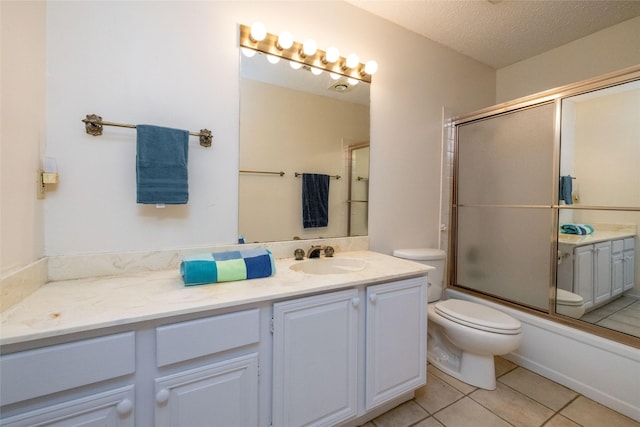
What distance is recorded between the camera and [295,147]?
1.62 metres

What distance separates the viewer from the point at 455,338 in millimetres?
1608

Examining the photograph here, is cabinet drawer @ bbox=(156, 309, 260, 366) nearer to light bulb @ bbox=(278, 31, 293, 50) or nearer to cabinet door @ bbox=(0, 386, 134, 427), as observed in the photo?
cabinet door @ bbox=(0, 386, 134, 427)

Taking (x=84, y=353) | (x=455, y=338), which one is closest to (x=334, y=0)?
(x=84, y=353)

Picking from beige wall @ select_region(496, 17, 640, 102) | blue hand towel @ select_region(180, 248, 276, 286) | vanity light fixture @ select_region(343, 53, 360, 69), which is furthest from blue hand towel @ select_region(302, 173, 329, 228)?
beige wall @ select_region(496, 17, 640, 102)

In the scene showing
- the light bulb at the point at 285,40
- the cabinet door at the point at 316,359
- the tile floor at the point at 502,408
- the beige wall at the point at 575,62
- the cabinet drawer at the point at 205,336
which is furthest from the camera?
the beige wall at the point at 575,62

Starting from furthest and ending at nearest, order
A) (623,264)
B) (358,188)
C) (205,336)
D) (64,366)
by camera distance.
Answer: (358,188)
(623,264)
(205,336)
(64,366)

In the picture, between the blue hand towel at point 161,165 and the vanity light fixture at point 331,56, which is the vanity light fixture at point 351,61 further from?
the blue hand towel at point 161,165

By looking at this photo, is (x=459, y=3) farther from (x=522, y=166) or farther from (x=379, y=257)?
(x=379, y=257)

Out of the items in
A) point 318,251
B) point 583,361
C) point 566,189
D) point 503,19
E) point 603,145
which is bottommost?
point 583,361

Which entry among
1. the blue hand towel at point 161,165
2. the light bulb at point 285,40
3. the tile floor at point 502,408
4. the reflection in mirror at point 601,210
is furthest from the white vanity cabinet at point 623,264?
the blue hand towel at point 161,165

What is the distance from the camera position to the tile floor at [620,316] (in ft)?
4.88

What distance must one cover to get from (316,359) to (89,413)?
2.40 feet

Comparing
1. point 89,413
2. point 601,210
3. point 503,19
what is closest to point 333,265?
point 89,413

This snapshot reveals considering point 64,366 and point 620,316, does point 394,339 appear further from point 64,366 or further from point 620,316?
point 620,316
